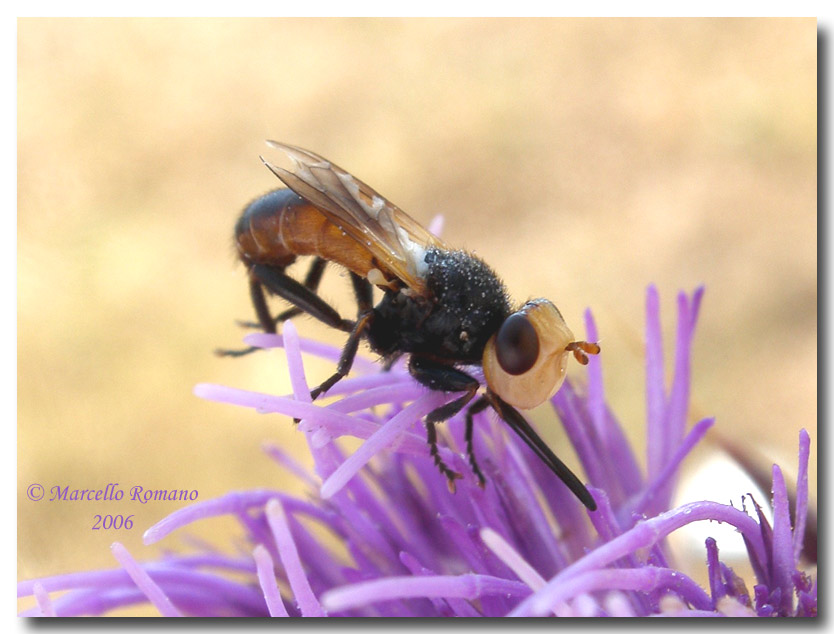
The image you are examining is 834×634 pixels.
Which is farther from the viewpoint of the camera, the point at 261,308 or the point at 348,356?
the point at 261,308

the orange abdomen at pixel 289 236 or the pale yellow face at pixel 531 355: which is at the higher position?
the orange abdomen at pixel 289 236

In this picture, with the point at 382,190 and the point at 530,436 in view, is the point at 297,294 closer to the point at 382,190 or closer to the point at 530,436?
the point at 530,436

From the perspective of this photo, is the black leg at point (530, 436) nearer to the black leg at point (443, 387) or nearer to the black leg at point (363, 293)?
the black leg at point (443, 387)

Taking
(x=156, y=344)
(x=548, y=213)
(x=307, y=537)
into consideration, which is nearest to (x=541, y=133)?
(x=548, y=213)

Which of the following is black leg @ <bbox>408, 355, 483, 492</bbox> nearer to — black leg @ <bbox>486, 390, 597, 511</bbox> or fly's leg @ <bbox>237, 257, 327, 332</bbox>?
black leg @ <bbox>486, 390, 597, 511</bbox>

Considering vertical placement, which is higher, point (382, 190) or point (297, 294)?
point (382, 190)

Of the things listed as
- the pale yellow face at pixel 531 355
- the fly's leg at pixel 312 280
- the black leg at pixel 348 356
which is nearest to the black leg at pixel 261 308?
the fly's leg at pixel 312 280

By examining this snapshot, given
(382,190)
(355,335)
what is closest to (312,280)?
(355,335)

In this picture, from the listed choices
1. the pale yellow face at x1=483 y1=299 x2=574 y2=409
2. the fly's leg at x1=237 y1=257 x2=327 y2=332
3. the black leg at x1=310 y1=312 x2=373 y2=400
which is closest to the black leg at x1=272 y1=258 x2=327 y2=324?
the fly's leg at x1=237 y1=257 x2=327 y2=332
